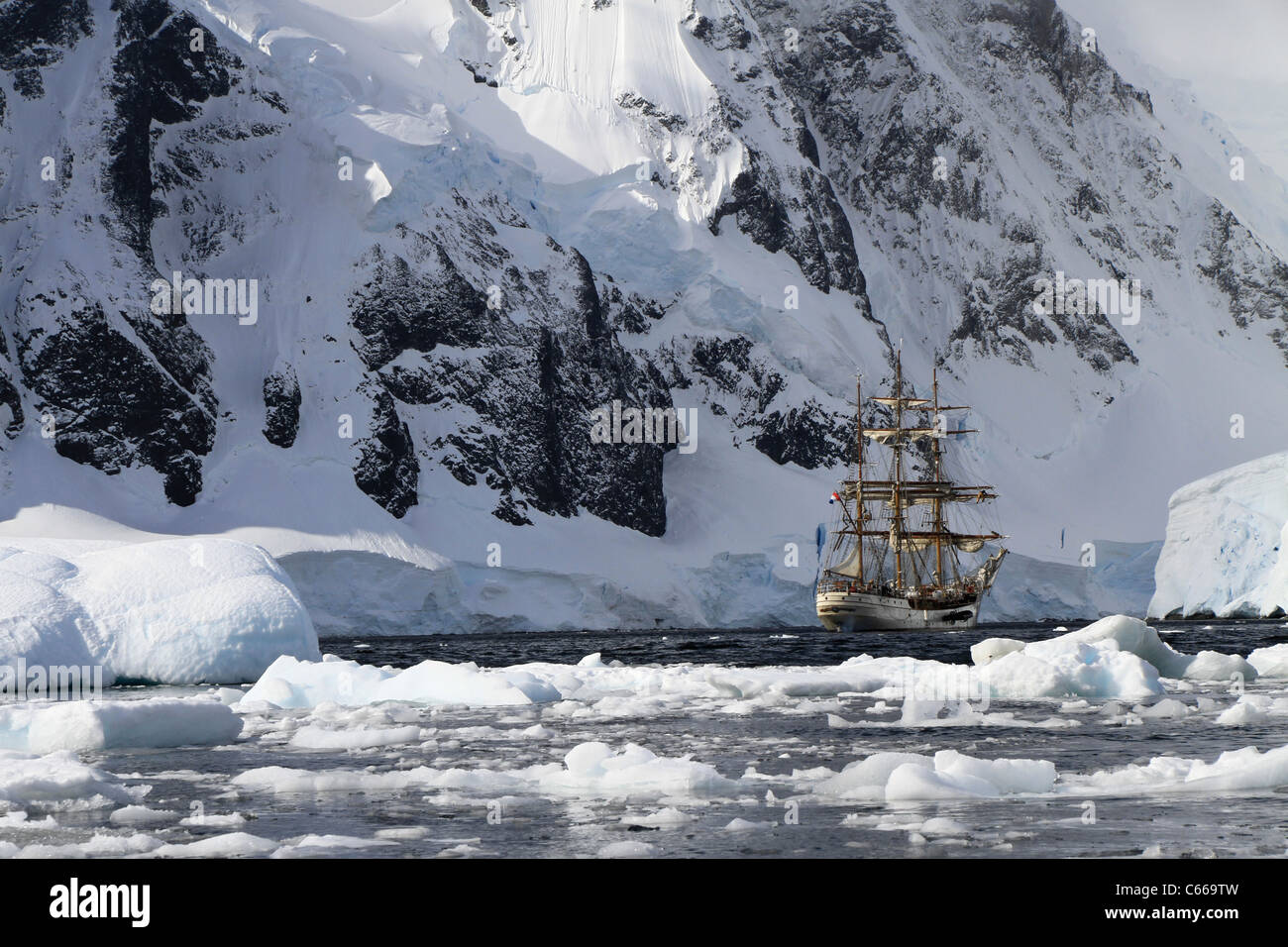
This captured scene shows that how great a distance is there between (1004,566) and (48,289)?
75469mm

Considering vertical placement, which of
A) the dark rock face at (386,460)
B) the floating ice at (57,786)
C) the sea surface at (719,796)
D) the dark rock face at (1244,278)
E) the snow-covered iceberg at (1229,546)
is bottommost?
the sea surface at (719,796)

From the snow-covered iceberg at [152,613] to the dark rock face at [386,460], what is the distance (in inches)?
2610

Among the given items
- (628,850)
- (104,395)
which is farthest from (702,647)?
(104,395)

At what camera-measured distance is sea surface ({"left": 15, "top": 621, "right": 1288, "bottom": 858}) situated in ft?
47.4

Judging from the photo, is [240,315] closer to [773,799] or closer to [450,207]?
[450,207]

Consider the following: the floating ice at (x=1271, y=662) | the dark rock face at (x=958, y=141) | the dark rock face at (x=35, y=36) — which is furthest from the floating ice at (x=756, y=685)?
the dark rock face at (x=958, y=141)

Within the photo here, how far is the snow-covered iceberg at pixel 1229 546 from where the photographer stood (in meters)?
83.5

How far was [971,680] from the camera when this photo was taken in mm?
34031

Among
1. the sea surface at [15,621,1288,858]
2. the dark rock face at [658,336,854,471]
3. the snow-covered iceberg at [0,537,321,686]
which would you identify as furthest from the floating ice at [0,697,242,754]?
the dark rock face at [658,336,854,471]

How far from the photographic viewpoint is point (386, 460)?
111m

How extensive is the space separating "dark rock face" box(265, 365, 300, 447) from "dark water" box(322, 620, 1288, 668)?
2594cm

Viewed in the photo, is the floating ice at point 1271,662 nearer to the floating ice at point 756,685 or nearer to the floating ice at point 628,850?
the floating ice at point 756,685

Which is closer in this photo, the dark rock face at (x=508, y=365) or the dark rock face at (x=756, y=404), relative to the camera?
the dark rock face at (x=508, y=365)
